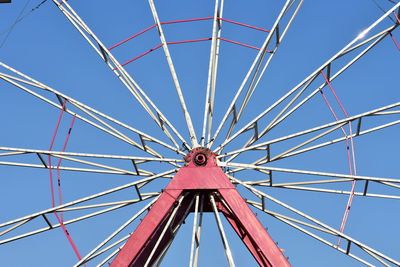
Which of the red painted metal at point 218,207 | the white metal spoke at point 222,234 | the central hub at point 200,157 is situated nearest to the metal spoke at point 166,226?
the red painted metal at point 218,207

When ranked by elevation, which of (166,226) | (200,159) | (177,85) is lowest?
(166,226)

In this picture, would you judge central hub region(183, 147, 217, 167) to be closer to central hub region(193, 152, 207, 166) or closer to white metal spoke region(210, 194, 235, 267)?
central hub region(193, 152, 207, 166)

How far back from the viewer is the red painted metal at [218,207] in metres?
22.0

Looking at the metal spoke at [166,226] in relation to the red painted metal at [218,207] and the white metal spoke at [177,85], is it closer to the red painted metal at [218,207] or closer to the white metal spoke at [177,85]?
the red painted metal at [218,207]

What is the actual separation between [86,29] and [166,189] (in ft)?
25.7

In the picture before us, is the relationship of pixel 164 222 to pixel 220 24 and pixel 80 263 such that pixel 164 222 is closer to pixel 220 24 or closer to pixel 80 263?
pixel 80 263

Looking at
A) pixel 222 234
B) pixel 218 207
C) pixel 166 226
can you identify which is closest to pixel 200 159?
pixel 218 207

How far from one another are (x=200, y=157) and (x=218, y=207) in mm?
1998

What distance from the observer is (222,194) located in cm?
2272

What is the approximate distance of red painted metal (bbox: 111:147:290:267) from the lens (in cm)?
2197

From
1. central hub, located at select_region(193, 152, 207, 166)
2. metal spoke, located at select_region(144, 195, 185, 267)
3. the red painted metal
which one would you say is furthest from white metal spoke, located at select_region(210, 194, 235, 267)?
central hub, located at select_region(193, 152, 207, 166)

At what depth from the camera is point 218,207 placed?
24141 millimetres

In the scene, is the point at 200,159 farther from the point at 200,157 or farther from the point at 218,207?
the point at 218,207

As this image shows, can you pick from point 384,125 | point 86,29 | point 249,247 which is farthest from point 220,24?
point 249,247
